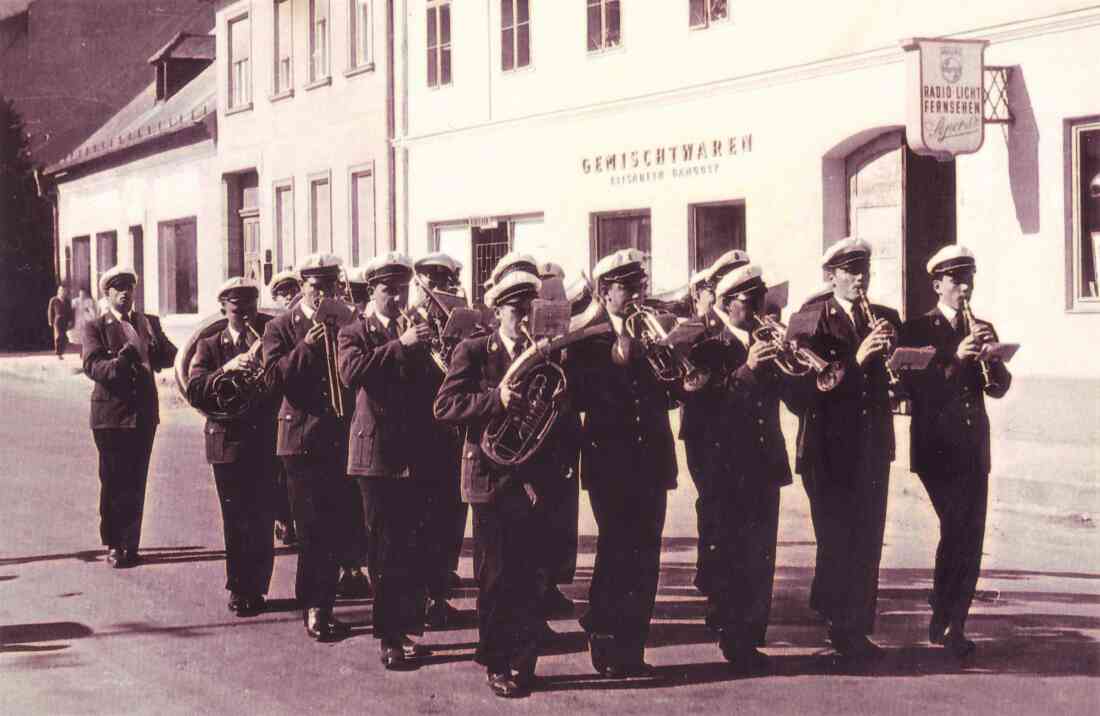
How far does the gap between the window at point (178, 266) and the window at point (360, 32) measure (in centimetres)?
935

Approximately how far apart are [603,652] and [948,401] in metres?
2.00

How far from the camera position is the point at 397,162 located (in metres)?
28.8

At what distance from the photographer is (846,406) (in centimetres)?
834

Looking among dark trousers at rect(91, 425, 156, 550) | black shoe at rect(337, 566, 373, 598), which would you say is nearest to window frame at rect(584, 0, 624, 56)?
dark trousers at rect(91, 425, 156, 550)

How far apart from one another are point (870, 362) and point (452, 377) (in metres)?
1.96

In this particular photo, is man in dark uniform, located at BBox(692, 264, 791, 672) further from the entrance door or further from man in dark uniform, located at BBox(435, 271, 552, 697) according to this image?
the entrance door

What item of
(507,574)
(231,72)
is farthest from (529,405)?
(231,72)

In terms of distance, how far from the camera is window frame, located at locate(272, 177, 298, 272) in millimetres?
33250

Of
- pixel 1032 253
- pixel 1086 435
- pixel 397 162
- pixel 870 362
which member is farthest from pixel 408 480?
pixel 397 162

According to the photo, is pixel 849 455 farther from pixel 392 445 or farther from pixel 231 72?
pixel 231 72

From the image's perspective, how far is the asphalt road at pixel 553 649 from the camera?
24.5 feet

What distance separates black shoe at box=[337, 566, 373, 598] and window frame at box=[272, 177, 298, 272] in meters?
23.0

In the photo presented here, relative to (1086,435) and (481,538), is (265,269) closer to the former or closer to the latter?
(1086,435)

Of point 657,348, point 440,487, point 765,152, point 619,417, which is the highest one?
point 765,152
